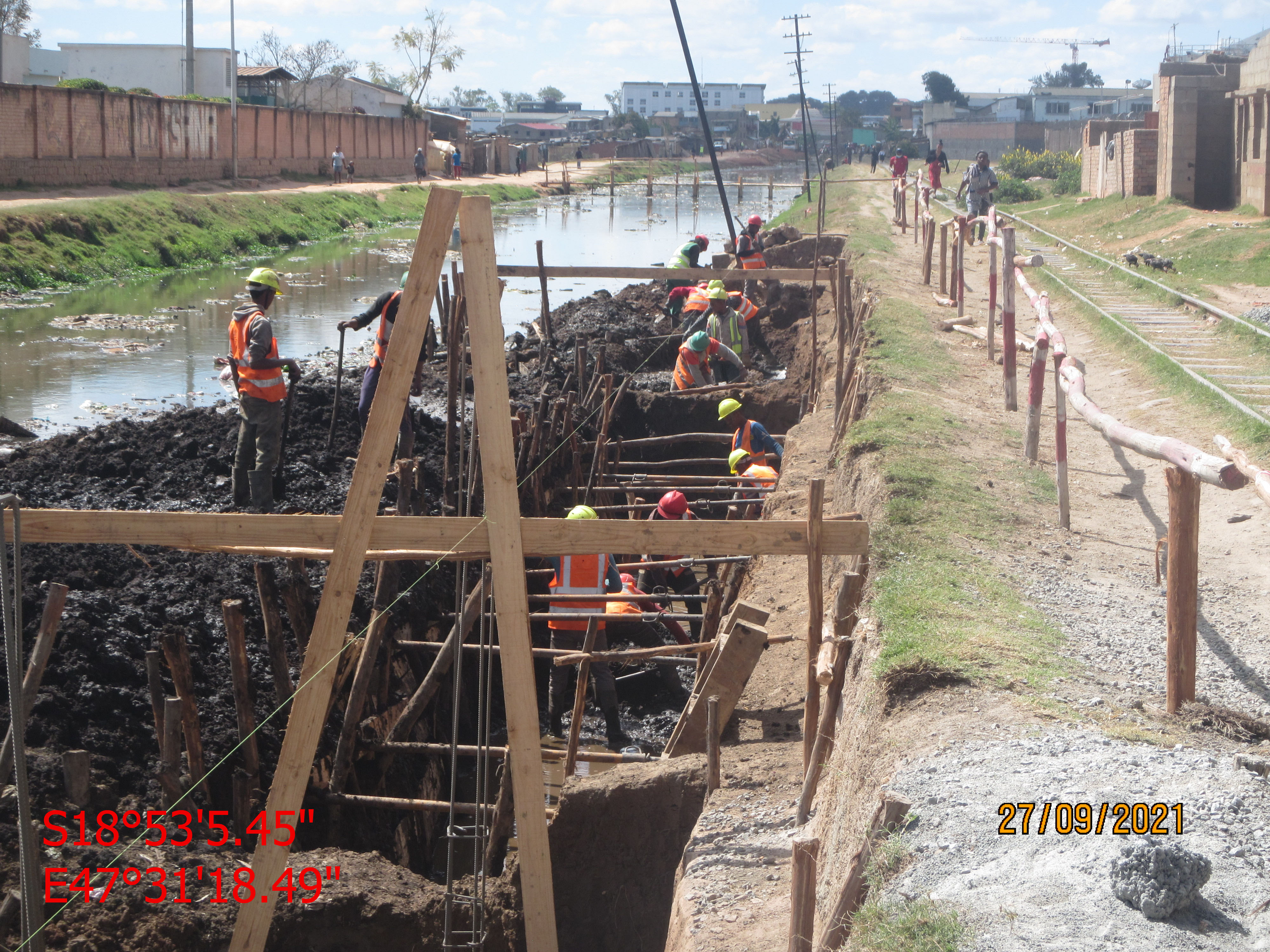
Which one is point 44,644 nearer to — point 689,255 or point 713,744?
point 713,744

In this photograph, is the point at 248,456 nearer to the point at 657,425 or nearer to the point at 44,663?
the point at 44,663

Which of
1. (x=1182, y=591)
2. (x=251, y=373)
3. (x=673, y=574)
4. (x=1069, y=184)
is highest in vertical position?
(x=1069, y=184)

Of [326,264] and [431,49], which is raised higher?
[431,49]

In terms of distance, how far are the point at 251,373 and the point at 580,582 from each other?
134 inches

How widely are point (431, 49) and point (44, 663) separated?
272ft

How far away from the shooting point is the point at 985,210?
77.8 feet

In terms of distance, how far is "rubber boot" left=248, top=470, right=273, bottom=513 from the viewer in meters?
9.41

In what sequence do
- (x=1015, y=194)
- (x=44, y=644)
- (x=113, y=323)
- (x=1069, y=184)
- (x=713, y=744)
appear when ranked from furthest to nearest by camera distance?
(x=1015, y=194), (x=1069, y=184), (x=113, y=323), (x=713, y=744), (x=44, y=644)

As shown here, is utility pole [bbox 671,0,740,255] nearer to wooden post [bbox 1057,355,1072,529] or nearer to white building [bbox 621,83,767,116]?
wooden post [bbox 1057,355,1072,529]

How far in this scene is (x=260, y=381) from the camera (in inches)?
361

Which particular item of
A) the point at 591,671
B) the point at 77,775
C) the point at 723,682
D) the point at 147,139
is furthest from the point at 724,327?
the point at 147,139

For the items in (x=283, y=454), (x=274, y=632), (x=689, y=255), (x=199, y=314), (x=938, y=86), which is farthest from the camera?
(x=938, y=86)

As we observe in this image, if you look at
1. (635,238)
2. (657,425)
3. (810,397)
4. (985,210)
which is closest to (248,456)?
(657,425)

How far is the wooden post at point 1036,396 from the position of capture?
851 centimetres
